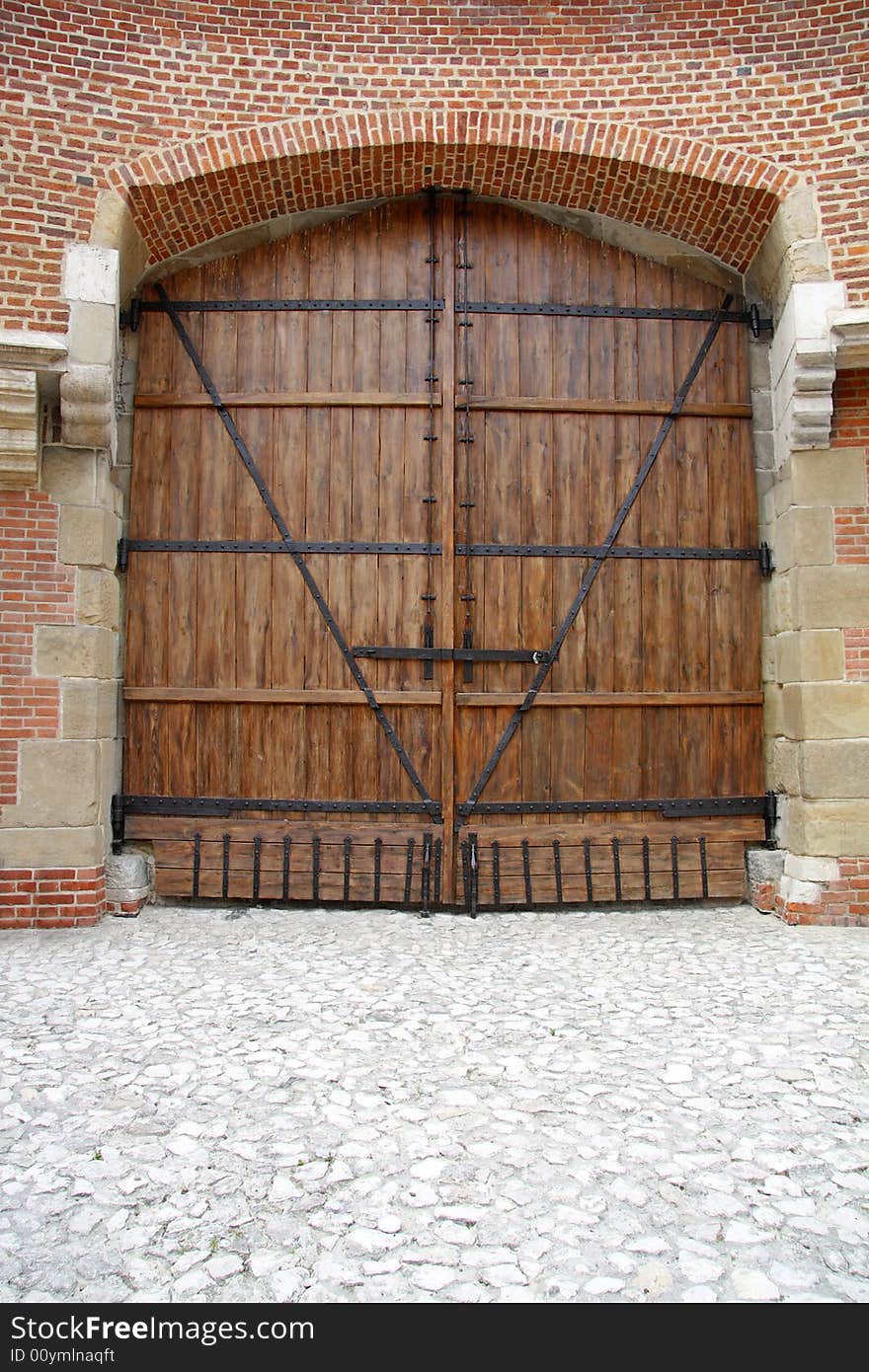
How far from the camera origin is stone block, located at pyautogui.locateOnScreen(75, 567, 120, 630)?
459 cm

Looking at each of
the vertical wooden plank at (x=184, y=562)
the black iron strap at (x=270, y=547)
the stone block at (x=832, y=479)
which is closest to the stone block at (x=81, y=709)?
the vertical wooden plank at (x=184, y=562)

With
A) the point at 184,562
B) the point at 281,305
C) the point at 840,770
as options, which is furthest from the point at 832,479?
the point at 184,562

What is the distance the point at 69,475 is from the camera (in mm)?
4582

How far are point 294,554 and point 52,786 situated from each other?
1828 millimetres

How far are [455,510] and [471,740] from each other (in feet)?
4.42

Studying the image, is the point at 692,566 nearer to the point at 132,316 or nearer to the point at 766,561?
the point at 766,561

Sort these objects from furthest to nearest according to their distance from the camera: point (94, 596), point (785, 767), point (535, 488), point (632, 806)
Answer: point (535, 488) < point (632, 806) < point (785, 767) < point (94, 596)

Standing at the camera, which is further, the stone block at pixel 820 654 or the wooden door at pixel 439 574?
the wooden door at pixel 439 574

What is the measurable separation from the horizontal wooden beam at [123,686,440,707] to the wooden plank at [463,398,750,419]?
170cm

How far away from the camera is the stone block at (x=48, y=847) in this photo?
4461mm

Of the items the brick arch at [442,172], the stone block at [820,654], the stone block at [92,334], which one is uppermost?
the brick arch at [442,172]

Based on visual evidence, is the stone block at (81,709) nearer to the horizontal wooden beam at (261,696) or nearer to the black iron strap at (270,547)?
the horizontal wooden beam at (261,696)

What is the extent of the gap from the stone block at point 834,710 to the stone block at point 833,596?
1.10 ft

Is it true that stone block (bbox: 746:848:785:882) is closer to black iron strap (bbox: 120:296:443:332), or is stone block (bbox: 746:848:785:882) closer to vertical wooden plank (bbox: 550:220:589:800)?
vertical wooden plank (bbox: 550:220:589:800)
